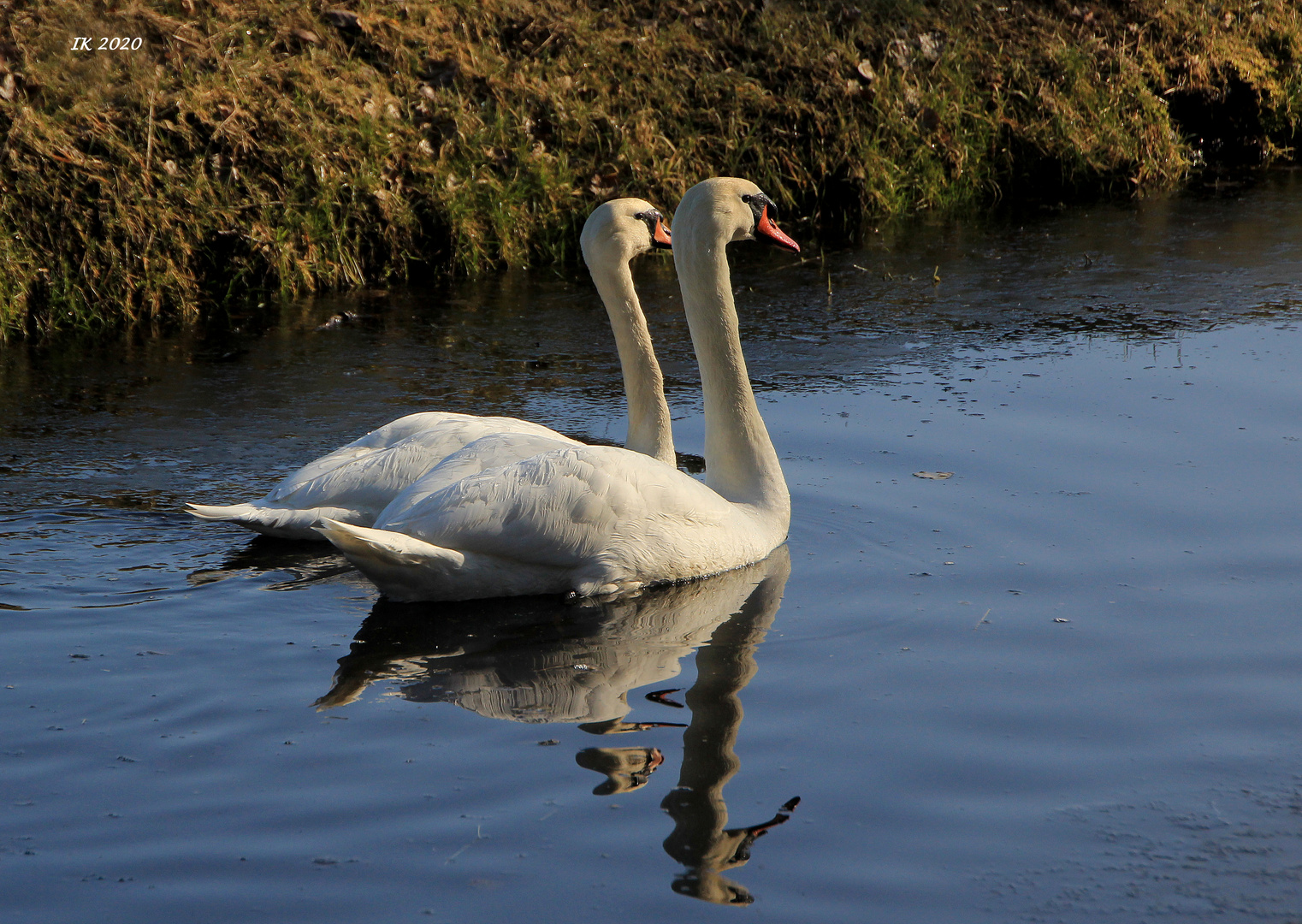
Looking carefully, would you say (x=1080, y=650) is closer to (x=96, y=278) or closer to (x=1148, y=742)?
(x=1148, y=742)

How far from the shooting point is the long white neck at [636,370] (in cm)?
604

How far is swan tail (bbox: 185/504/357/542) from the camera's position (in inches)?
207

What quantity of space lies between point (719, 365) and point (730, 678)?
5.94ft

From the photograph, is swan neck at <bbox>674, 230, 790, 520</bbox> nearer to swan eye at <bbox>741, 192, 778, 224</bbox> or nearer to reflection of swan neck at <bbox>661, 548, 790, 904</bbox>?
swan eye at <bbox>741, 192, 778, 224</bbox>

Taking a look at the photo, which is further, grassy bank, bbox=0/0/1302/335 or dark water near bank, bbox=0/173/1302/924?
grassy bank, bbox=0/0/1302/335

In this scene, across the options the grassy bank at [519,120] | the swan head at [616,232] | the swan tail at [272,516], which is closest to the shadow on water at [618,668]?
the swan tail at [272,516]

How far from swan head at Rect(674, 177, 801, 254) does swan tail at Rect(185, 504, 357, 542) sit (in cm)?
182

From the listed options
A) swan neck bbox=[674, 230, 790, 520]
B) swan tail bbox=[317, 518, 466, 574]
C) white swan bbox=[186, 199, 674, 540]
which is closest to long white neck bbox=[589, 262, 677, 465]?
white swan bbox=[186, 199, 674, 540]

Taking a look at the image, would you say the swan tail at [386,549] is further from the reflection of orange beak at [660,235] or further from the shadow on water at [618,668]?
the reflection of orange beak at [660,235]

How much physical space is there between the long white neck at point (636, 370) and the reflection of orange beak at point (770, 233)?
26.6 inches

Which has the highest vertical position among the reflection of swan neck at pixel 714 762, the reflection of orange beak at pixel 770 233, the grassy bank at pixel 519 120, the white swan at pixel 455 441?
the grassy bank at pixel 519 120

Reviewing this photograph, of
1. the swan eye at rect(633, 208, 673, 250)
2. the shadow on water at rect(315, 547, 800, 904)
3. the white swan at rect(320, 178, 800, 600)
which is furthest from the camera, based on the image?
the swan eye at rect(633, 208, 673, 250)

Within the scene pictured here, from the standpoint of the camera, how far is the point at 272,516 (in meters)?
5.30

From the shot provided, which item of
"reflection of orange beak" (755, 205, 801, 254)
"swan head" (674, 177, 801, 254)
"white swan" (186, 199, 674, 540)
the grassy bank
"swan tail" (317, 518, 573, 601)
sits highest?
the grassy bank
